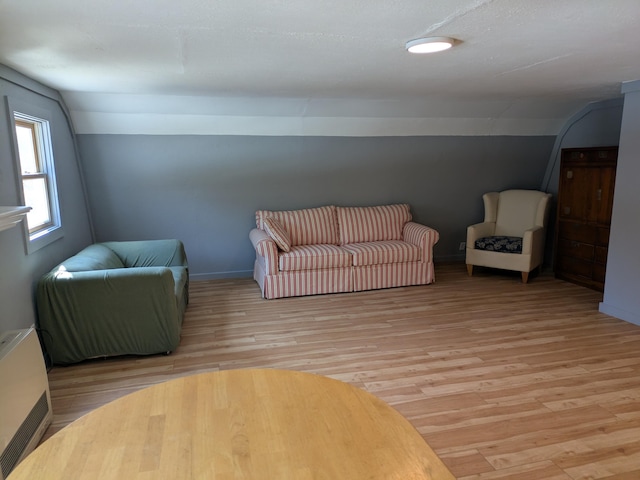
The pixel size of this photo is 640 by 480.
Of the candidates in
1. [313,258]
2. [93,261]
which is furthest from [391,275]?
[93,261]

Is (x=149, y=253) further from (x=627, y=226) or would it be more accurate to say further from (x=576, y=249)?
(x=576, y=249)

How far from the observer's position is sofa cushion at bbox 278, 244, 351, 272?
14.8 ft

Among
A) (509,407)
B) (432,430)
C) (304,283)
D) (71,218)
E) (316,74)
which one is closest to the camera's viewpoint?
(432,430)

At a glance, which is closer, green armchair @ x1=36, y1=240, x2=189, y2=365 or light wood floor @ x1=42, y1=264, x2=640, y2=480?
light wood floor @ x1=42, y1=264, x2=640, y2=480

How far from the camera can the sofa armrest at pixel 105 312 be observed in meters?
2.99

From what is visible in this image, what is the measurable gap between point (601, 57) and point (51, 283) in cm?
400

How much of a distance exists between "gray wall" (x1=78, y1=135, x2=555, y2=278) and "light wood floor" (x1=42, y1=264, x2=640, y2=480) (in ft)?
2.73

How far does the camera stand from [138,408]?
1.29 metres

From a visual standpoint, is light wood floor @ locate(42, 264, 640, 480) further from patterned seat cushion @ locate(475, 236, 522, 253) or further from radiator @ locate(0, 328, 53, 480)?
patterned seat cushion @ locate(475, 236, 522, 253)

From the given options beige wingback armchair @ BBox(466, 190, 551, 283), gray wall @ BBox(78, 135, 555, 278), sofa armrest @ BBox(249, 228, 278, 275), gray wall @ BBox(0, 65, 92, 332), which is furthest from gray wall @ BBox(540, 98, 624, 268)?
gray wall @ BBox(0, 65, 92, 332)

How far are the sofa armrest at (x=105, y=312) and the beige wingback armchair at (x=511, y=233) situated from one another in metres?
3.67

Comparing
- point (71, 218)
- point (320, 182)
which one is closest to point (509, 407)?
point (320, 182)

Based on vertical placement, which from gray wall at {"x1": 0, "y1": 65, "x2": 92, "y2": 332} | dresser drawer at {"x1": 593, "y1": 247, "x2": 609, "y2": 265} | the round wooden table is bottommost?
dresser drawer at {"x1": 593, "y1": 247, "x2": 609, "y2": 265}

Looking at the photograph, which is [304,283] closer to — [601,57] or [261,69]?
[261,69]
